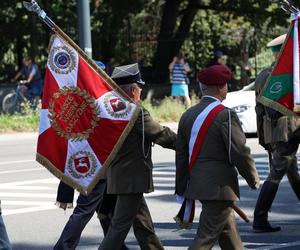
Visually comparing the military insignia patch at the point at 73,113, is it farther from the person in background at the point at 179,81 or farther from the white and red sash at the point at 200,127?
the person in background at the point at 179,81

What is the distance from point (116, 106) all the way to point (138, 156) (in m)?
0.44

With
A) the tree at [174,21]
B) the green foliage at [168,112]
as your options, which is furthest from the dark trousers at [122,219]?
the tree at [174,21]

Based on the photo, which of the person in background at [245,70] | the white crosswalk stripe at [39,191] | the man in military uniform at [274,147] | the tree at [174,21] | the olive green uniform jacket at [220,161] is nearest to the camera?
the olive green uniform jacket at [220,161]

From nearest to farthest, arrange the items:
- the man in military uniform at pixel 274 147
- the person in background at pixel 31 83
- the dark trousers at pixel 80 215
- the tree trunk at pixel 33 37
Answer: the dark trousers at pixel 80 215, the man in military uniform at pixel 274 147, the person in background at pixel 31 83, the tree trunk at pixel 33 37

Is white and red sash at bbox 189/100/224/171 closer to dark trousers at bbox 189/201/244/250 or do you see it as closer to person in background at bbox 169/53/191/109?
dark trousers at bbox 189/201/244/250

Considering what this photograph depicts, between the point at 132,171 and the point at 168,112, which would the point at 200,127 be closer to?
the point at 132,171

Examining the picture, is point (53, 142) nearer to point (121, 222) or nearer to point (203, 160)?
point (121, 222)

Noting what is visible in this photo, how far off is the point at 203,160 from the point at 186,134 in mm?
237

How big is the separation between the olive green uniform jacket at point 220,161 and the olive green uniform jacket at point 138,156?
49 centimetres

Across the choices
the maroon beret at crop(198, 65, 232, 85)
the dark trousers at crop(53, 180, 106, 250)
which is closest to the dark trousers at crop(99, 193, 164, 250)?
the dark trousers at crop(53, 180, 106, 250)

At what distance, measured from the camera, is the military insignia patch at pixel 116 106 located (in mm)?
6633

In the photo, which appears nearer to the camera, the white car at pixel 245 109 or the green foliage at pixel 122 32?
the white car at pixel 245 109

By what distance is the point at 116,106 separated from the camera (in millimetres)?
6660

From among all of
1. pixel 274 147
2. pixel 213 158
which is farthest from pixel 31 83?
A: pixel 213 158
